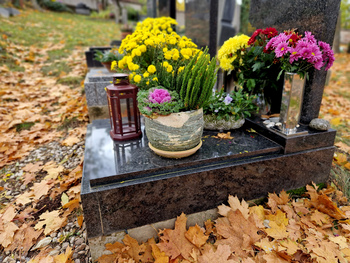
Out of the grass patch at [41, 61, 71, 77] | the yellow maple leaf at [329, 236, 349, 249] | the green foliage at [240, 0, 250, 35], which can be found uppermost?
the green foliage at [240, 0, 250, 35]

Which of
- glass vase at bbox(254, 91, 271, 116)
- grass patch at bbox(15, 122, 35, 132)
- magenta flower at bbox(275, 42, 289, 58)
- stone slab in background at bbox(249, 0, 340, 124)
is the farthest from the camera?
grass patch at bbox(15, 122, 35, 132)

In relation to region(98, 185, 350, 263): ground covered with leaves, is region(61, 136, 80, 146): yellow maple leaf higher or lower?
higher

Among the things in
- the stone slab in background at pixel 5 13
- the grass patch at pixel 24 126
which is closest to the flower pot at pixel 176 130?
the grass patch at pixel 24 126

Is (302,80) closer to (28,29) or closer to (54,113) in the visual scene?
(54,113)

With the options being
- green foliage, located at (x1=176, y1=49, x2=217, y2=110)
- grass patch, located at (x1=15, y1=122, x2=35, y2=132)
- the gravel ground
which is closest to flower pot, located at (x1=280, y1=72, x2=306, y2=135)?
green foliage, located at (x1=176, y1=49, x2=217, y2=110)

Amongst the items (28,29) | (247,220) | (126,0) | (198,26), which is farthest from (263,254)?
(126,0)

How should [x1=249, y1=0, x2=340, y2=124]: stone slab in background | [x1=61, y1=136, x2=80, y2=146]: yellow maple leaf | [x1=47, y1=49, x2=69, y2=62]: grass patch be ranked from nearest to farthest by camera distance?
1. [x1=249, y1=0, x2=340, y2=124]: stone slab in background
2. [x1=61, y1=136, x2=80, y2=146]: yellow maple leaf
3. [x1=47, y1=49, x2=69, y2=62]: grass patch

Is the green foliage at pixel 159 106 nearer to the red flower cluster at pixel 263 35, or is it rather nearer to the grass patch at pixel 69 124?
the red flower cluster at pixel 263 35

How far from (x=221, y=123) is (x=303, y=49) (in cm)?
96

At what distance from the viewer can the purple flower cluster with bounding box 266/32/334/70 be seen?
1.95 metres

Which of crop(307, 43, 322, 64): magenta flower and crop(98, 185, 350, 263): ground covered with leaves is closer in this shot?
crop(98, 185, 350, 263): ground covered with leaves

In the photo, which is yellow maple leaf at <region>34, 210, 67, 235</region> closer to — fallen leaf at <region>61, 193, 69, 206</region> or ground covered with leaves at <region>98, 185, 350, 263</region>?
fallen leaf at <region>61, 193, 69, 206</region>

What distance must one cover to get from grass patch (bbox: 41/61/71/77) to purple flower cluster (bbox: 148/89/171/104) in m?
4.98

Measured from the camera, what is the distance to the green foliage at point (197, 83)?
172 centimetres
